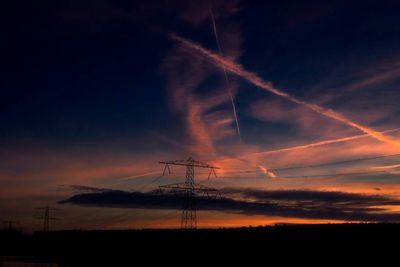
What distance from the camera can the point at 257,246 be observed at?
60.5m

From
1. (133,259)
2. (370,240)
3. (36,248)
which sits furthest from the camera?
(36,248)

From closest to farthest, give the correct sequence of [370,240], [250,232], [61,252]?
1. [370,240]
2. [250,232]
3. [61,252]

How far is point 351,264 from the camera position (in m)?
45.2

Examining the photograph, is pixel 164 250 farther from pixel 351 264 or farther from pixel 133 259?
pixel 351 264

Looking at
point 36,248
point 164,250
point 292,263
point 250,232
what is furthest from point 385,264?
point 36,248

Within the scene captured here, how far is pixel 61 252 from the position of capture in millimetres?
115500

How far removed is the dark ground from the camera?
46756 mm

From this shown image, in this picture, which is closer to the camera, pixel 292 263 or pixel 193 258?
pixel 292 263

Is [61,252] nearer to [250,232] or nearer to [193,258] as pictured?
[193,258]

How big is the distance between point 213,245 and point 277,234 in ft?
40.2

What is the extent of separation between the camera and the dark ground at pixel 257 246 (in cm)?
4676

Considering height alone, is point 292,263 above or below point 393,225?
below

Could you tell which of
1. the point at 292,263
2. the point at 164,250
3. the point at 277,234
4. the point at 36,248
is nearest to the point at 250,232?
the point at 277,234

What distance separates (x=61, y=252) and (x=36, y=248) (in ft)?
70.8
